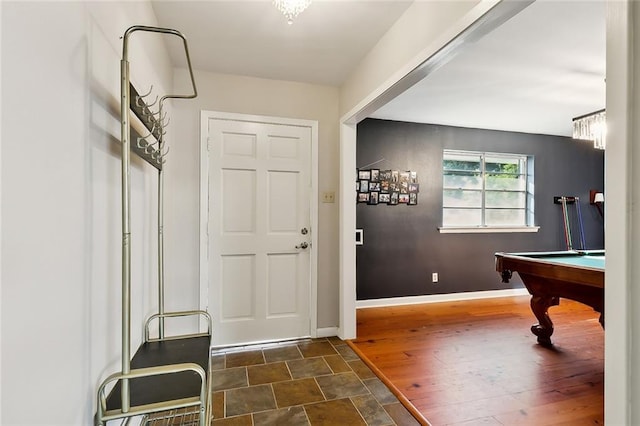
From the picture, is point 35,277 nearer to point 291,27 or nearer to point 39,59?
point 39,59

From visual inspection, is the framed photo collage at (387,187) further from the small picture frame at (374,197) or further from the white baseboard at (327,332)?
the white baseboard at (327,332)

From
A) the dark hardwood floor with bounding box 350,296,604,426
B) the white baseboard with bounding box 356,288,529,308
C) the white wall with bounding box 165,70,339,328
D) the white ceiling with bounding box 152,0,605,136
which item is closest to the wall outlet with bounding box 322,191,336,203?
the white wall with bounding box 165,70,339,328

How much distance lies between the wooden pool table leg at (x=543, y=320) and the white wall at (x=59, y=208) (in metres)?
3.30

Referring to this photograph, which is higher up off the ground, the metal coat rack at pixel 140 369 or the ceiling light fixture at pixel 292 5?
the ceiling light fixture at pixel 292 5

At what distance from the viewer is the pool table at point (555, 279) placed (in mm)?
2322

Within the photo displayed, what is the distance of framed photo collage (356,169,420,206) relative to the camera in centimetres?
410

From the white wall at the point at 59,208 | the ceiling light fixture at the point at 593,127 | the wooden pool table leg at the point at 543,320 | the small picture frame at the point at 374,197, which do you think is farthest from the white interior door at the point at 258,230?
the ceiling light fixture at the point at 593,127

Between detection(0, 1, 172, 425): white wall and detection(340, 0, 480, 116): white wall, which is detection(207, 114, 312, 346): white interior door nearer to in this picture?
detection(340, 0, 480, 116): white wall

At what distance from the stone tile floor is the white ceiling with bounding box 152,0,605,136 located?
2330mm

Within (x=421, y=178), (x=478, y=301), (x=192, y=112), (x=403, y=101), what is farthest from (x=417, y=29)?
(x=478, y=301)

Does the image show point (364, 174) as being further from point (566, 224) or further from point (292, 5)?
point (566, 224)

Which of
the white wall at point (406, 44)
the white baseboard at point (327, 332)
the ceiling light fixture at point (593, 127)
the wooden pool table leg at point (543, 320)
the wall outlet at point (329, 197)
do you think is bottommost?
the white baseboard at point (327, 332)

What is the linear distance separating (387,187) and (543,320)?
2.15 m

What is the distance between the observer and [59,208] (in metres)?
0.86
